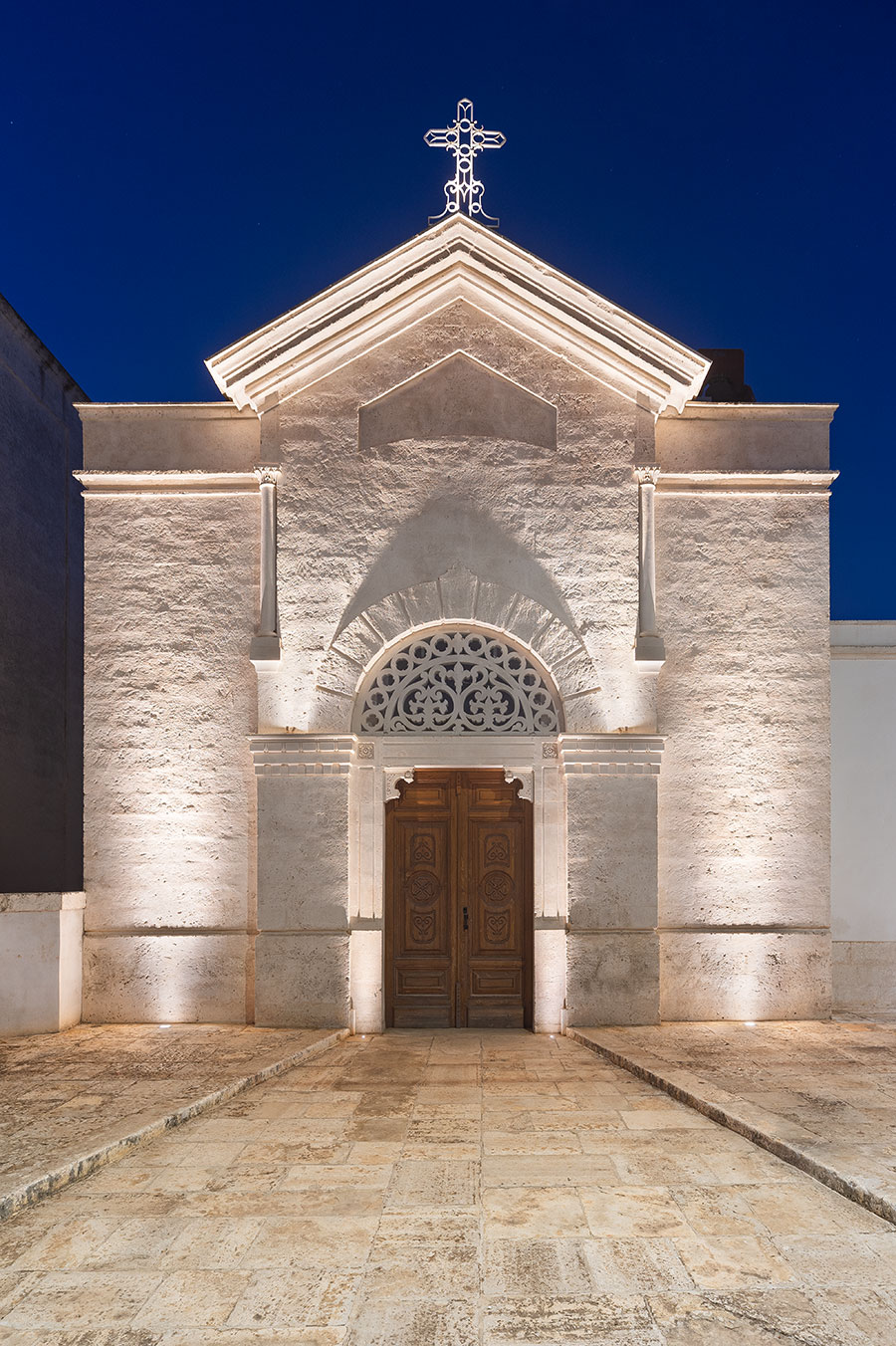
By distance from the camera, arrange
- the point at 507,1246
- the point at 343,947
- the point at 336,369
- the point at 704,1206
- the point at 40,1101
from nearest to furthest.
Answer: the point at 507,1246
the point at 704,1206
the point at 40,1101
the point at 343,947
the point at 336,369

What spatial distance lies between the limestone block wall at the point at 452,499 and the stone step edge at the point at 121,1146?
125 inches

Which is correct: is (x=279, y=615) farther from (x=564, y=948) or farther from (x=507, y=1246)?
(x=507, y=1246)

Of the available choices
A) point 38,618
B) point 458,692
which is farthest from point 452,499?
point 38,618

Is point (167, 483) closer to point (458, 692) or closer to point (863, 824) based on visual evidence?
point (458, 692)

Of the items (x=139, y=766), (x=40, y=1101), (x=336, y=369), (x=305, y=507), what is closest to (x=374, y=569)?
(x=305, y=507)

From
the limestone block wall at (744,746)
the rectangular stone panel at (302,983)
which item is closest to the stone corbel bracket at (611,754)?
the limestone block wall at (744,746)

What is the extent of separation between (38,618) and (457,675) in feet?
23.4

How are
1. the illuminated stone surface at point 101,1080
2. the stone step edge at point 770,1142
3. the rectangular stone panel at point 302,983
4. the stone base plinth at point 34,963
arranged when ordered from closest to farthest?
the stone step edge at point 770,1142, the illuminated stone surface at point 101,1080, the stone base plinth at point 34,963, the rectangular stone panel at point 302,983

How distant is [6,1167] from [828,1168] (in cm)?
421

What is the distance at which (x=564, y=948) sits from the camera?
9.30 m

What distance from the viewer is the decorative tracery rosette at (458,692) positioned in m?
9.59

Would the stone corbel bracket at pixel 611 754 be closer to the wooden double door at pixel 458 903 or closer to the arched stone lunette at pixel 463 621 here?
the arched stone lunette at pixel 463 621

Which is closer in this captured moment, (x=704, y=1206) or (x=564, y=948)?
(x=704, y=1206)

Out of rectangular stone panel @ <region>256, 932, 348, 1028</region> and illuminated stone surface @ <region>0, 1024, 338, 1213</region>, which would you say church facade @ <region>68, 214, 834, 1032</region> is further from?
illuminated stone surface @ <region>0, 1024, 338, 1213</region>
